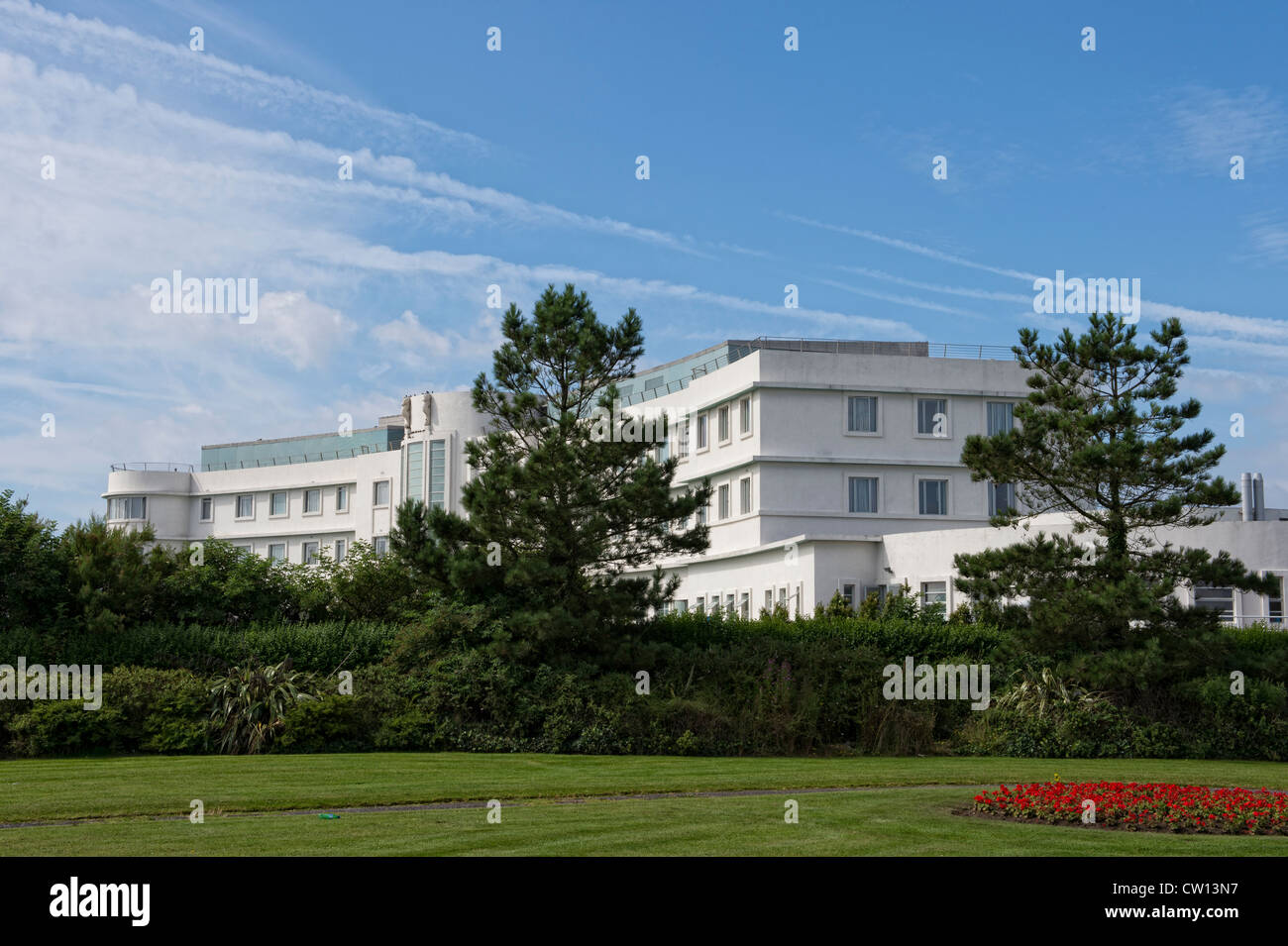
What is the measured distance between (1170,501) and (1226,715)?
4625mm

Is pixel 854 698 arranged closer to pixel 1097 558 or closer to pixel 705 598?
pixel 1097 558

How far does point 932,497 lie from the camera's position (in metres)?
51.0

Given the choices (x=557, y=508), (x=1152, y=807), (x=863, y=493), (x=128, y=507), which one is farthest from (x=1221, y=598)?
(x=128, y=507)

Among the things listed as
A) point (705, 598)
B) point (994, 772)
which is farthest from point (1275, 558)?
point (705, 598)

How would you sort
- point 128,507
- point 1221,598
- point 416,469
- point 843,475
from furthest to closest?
point 128,507 → point 416,469 → point 843,475 → point 1221,598

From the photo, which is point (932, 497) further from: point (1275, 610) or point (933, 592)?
point (1275, 610)

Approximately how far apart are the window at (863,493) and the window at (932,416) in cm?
274

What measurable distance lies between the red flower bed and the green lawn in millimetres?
610

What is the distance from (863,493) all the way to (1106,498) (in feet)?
69.2

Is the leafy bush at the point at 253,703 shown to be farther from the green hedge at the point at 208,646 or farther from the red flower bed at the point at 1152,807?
the red flower bed at the point at 1152,807

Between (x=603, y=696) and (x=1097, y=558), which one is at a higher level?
(x=1097, y=558)

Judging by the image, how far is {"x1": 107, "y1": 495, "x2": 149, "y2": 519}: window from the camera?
9256 cm

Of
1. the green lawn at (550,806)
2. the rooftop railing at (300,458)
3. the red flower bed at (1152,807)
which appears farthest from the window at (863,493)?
the rooftop railing at (300,458)
